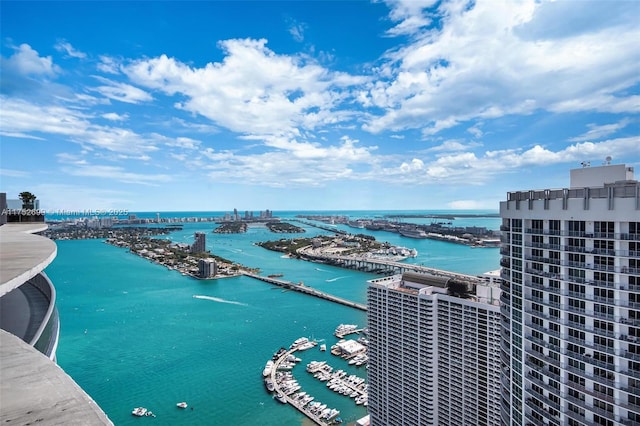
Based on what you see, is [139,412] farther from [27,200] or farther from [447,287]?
[447,287]

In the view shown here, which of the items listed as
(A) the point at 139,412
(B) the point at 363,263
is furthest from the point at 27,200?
(B) the point at 363,263

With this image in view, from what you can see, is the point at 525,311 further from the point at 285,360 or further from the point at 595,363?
the point at 285,360

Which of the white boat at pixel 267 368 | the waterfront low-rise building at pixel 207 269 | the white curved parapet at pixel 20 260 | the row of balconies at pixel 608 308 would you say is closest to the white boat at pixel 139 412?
the white boat at pixel 267 368

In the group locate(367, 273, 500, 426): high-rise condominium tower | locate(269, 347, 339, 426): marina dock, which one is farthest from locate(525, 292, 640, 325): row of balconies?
locate(269, 347, 339, 426): marina dock

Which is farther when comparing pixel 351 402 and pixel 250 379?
pixel 250 379

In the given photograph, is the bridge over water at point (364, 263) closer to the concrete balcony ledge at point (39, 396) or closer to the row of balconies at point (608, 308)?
the row of balconies at point (608, 308)

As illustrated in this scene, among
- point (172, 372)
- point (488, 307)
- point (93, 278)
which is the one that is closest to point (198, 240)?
point (93, 278)
